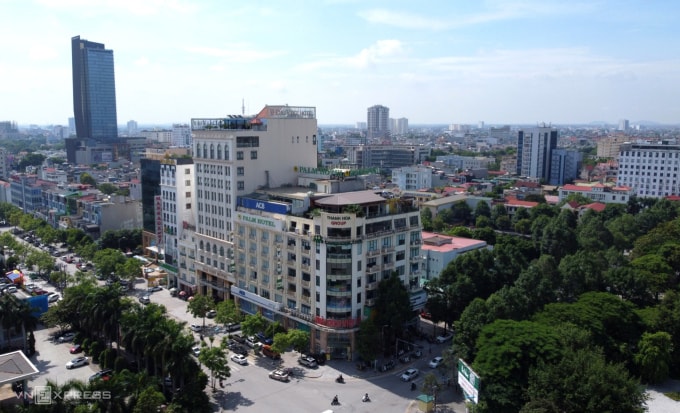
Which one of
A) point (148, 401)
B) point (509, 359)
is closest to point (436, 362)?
point (509, 359)

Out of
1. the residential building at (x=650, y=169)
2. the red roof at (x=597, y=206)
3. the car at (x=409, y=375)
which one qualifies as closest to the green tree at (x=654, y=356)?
the car at (x=409, y=375)

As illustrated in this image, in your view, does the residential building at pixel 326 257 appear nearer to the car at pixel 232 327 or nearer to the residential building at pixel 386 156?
the car at pixel 232 327

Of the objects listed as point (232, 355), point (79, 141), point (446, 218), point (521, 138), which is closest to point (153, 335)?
point (232, 355)

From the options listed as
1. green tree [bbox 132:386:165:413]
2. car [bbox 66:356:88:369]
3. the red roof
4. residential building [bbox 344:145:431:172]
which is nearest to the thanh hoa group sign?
green tree [bbox 132:386:165:413]

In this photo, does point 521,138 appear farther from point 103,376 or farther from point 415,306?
point 103,376

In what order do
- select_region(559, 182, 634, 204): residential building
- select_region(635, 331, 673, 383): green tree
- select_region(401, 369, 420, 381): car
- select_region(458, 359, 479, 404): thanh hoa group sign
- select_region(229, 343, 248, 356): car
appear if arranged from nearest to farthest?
select_region(458, 359, 479, 404): thanh hoa group sign → select_region(635, 331, 673, 383): green tree → select_region(401, 369, 420, 381): car → select_region(229, 343, 248, 356): car → select_region(559, 182, 634, 204): residential building

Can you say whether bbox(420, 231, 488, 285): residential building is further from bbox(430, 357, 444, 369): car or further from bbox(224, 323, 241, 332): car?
bbox(224, 323, 241, 332): car
